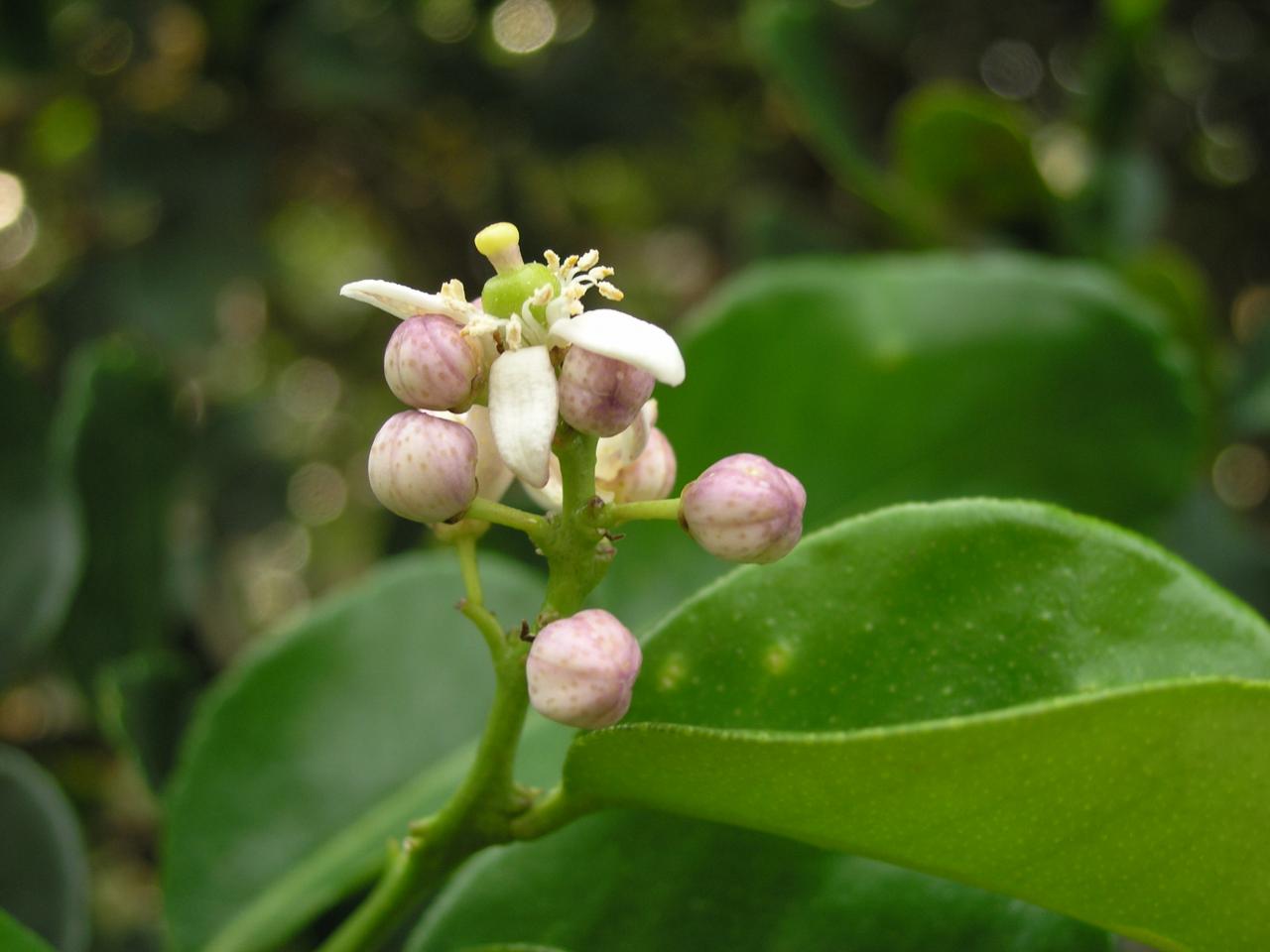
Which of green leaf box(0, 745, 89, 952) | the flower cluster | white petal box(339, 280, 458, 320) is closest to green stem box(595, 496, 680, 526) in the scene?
the flower cluster

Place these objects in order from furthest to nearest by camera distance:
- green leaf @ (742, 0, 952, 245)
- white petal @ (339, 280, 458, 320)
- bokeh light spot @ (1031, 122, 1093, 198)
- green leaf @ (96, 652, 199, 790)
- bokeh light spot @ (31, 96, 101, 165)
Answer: bokeh light spot @ (31, 96, 101, 165)
bokeh light spot @ (1031, 122, 1093, 198)
green leaf @ (742, 0, 952, 245)
green leaf @ (96, 652, 199, 790)
white petal @ (339, 280, 458, 320)

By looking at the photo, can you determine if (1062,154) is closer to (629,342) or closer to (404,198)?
(404,198)

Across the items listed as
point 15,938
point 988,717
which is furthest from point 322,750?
point 988,717

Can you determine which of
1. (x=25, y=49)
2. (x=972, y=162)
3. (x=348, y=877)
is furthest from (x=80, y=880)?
(x=25, y=49)

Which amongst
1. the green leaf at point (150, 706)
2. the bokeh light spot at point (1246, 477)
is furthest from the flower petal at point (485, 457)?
the bokeh light spot at point (1246, 477)

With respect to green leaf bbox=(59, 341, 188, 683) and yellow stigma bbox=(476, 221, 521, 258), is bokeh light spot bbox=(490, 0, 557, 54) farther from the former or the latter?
yellow stigma bbox=(476, 221, 521, 258)

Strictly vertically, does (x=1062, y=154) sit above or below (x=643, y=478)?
above
